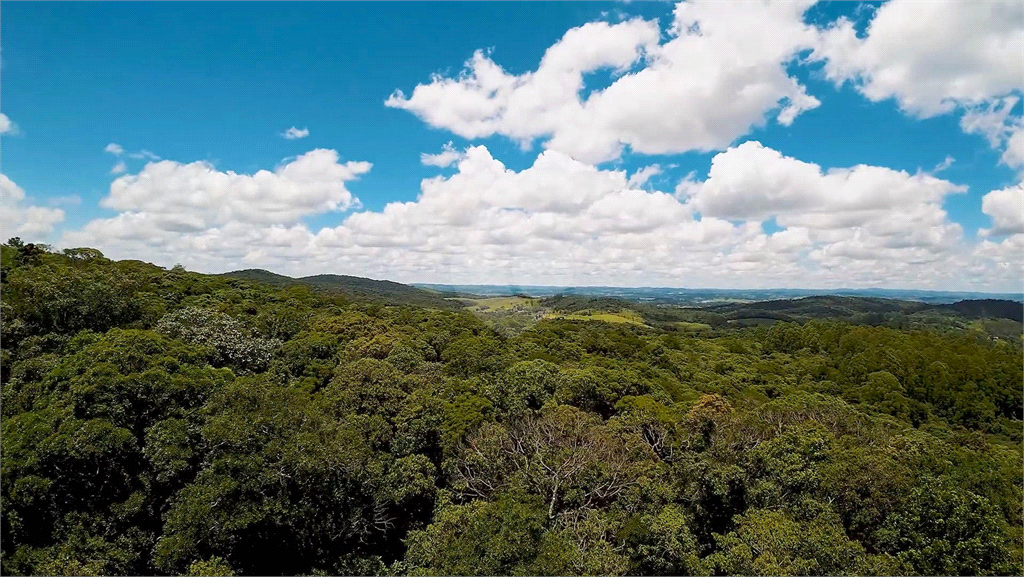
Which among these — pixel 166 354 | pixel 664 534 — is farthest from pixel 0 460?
pixel 664 534

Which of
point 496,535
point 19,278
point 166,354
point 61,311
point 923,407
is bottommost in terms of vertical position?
point 923,407

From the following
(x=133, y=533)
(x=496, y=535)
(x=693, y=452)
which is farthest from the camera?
(x=693, y=452)

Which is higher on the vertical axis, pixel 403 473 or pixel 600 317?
pixel 600 317

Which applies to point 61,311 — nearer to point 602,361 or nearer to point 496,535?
point 496,535

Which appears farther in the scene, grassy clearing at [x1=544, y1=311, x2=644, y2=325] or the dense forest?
grassy clearing at [x1=544, y1=311, x2=644, y2=325]

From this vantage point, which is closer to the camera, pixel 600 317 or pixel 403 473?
pixel 403 473

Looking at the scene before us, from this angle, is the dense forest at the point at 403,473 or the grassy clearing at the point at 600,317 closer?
the dense forest at the point at 403,473

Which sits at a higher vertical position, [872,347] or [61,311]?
[61,311]

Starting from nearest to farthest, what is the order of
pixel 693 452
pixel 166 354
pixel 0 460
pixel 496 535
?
pixel 496 535
pixel 0 460
pixel 166 354
pixel 693 452
